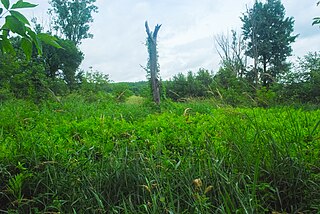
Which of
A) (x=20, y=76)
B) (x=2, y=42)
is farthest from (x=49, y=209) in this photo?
(x=20, y=76)

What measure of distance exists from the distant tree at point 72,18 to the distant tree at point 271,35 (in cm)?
1376

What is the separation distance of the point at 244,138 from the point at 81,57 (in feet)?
59.2

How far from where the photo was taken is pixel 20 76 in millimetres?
11383

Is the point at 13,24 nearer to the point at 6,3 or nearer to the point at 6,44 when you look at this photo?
the point at 6,3

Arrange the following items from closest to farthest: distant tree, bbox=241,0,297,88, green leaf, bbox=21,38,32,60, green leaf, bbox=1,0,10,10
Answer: green leaf, bbox=1,0,10,10
green leaf, bbox=21,38,32,60
distant tree, bbox=241,0,297,88

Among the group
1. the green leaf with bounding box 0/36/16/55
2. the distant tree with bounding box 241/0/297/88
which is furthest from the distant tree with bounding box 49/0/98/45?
the green leaf with bounding box 0/36/16/55

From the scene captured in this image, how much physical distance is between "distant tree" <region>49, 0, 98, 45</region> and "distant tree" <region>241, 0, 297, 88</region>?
45.2ft

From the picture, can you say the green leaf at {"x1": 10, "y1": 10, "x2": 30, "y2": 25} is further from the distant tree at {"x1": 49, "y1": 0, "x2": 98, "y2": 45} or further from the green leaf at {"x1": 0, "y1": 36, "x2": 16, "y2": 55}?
the distant tree at {"x1": 49, "y1": 0, "x2": 98, "y2": 45}

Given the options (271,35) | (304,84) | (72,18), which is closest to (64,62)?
(72,18)

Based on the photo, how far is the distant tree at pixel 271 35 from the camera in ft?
73.1

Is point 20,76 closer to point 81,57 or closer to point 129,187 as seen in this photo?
point 81,57

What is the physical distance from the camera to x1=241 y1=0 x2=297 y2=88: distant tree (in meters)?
22.3

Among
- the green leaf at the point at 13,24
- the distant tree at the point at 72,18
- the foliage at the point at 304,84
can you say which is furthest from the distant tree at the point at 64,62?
the green leaf at the point at 13,24

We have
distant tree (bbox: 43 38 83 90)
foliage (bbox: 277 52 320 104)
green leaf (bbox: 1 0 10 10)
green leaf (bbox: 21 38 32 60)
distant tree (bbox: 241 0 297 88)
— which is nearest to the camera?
green leaf (bbox: 1 0 10 10)
